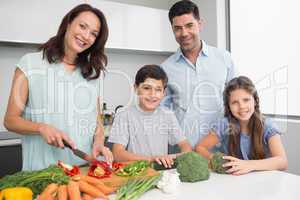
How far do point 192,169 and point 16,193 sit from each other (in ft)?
1.92

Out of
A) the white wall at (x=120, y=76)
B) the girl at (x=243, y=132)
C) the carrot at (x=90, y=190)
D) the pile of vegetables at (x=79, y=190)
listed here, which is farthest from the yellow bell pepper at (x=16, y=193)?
the white wall at (x=120, y=76)

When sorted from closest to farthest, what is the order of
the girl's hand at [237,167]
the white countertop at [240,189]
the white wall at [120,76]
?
1. the white countertop at [240,189]
2. the girl's hand at [237,167]
3. the white wall at [120,76]

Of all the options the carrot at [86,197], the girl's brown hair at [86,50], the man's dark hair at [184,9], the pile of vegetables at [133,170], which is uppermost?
the man's dark hair at [184,9]

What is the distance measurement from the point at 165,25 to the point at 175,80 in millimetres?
1301

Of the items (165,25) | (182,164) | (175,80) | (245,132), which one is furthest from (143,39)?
(182,164)

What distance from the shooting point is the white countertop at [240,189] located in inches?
37.9

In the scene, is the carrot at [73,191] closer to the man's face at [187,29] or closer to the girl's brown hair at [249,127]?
the girl's brown hair at [249,127]

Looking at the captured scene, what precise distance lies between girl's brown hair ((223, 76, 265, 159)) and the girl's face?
21 millimetres

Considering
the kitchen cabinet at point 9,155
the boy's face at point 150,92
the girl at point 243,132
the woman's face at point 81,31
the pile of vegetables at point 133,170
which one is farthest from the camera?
the kitchen cabinet at point 9,155

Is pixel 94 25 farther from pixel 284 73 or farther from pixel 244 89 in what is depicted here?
pixel 284 73

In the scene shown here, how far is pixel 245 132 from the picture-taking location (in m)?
1.54

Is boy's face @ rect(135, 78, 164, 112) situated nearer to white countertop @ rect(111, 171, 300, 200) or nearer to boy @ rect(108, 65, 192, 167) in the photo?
boy @ rect(108, 65, 192, 167)

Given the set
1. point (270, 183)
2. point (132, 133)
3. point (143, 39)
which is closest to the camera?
point (270, 183)

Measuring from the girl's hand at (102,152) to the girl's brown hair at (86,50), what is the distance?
322 millimetres
